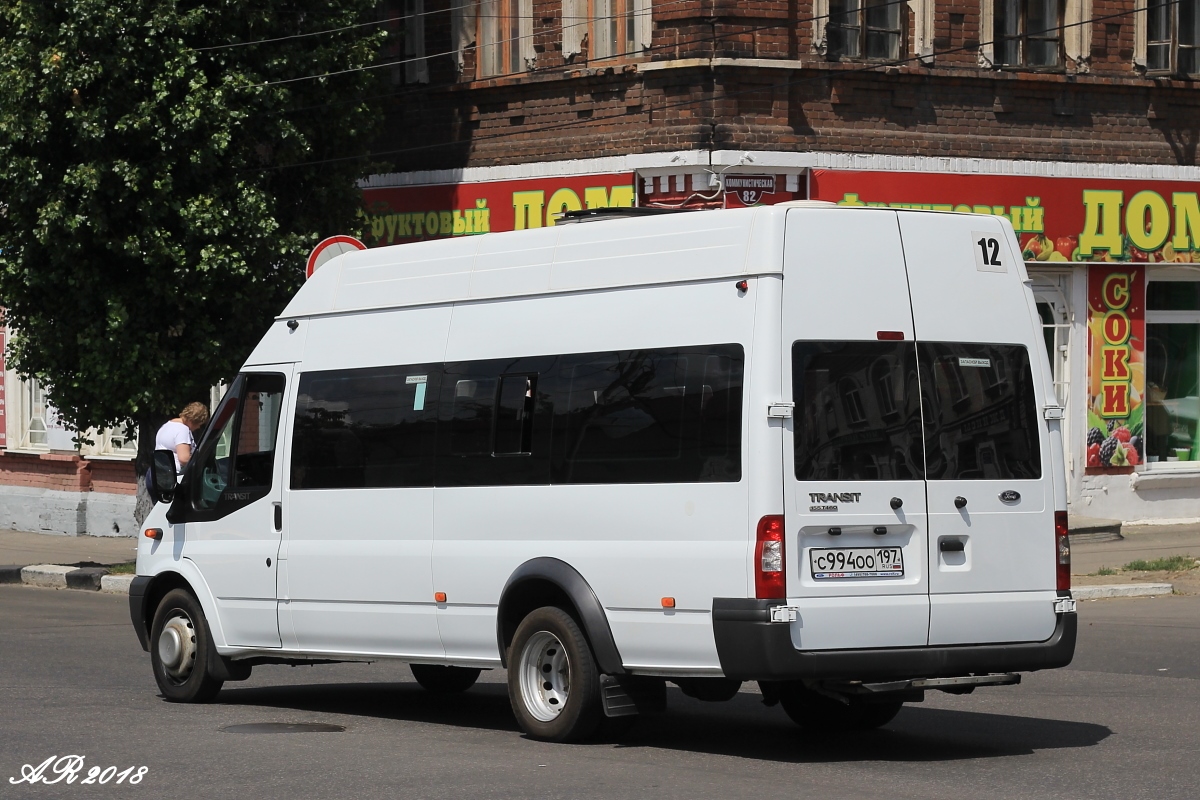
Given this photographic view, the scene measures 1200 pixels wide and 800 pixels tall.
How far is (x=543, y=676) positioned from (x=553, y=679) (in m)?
0.09

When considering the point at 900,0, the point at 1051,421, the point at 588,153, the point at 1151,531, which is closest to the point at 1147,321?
the point at 1151,531

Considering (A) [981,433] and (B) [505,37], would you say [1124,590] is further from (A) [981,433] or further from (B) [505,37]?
(B) [505,37]

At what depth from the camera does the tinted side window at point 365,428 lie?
10.2 meters

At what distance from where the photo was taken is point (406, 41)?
25.1 meters

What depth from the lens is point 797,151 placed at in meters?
21.6

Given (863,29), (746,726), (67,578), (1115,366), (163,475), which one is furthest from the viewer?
(1115,366)

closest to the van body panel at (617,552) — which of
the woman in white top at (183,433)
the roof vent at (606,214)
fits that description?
the roof vent at (606,214)

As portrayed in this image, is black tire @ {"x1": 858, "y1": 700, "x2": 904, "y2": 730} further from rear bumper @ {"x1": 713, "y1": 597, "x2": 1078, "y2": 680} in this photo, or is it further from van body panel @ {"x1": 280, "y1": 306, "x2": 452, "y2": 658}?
van body panel @ {"x1": 280, "y1": 306, "x2": 452, "y2": 658}

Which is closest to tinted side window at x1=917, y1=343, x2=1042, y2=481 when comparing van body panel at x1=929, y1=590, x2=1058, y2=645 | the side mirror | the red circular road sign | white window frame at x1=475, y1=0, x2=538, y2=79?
van body panel at x1=929, y1=590, x2=1058, y2=645

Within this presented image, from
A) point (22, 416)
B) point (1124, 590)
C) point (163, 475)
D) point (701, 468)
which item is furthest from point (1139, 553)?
point (22, 416)

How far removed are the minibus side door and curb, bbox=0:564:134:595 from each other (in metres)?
8.76

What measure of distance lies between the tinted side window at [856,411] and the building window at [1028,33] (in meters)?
15.0

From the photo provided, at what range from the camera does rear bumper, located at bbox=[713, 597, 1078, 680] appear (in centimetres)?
838

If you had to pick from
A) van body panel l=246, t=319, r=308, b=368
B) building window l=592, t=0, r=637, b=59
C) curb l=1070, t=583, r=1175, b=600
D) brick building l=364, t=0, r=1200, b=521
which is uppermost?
building window l=592, t=0, r=637, b=59
